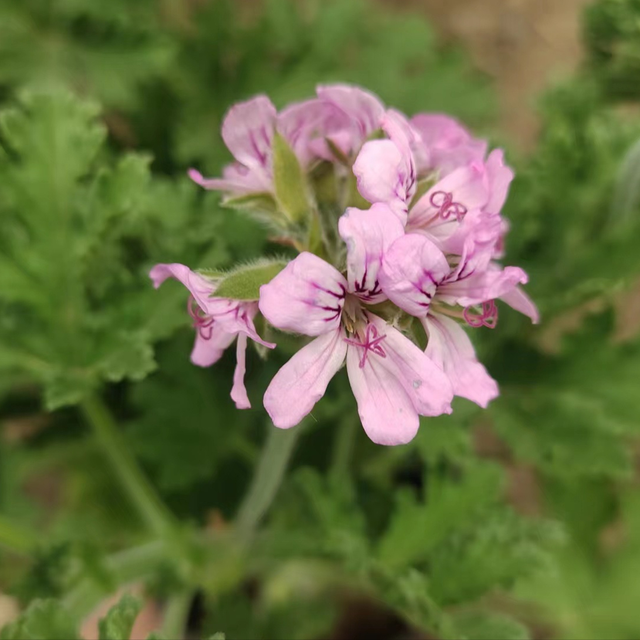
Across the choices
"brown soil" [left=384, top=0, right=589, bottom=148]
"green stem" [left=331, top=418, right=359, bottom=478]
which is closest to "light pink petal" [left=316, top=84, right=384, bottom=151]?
"green stem" [left=331, top=418, right=359, bottom=478]

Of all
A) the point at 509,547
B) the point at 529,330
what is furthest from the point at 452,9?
the point at 509,547

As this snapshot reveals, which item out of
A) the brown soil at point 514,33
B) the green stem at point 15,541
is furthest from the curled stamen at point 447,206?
the brown soil at point 514,33

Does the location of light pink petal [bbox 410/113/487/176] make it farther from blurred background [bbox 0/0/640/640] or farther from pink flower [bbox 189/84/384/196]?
blurred background [bbox 0/0/640/640]

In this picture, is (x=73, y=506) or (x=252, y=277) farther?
(x=73, y=506)

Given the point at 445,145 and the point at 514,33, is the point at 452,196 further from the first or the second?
the point at 514,33

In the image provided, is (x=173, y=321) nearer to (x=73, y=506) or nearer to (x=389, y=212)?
(x=389, y=212)

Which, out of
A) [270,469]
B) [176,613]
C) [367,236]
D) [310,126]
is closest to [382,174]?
[367,236]

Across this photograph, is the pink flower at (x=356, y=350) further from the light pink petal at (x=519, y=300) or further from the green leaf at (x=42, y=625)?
the green leaf at (x=42, y=625)
